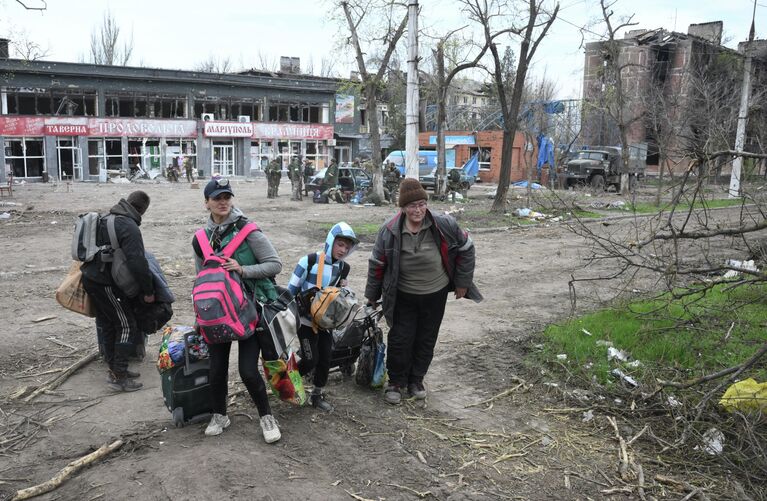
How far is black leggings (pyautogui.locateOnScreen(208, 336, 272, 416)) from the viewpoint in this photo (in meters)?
3.89

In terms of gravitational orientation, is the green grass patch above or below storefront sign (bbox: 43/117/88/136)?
below

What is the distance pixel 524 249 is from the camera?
13336 mm

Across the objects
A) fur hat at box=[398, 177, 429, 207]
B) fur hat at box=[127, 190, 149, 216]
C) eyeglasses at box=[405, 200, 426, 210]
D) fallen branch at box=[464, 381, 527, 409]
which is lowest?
fallen branch at box=[464, 381, 527, 409]

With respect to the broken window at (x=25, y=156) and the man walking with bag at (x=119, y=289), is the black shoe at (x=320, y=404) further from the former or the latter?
the broken window at (x=25, y=156)

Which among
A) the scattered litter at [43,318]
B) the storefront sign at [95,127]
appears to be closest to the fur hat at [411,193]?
the scattered litter at [43,318]

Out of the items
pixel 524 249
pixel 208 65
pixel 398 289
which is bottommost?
pixel 524 249

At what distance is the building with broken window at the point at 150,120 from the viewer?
36.9 m

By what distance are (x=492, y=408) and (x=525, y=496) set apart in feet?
4.35

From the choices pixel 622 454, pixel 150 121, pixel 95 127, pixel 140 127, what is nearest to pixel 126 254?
pixel 622 454

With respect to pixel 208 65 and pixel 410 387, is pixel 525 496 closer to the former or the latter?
pixel 410 387

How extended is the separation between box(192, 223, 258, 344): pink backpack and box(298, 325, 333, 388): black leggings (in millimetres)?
676

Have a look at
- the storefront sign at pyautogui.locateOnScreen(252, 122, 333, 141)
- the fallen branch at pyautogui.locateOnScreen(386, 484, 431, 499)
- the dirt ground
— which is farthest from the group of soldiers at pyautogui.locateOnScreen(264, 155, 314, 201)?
the storefront sign at pyautogui.locateOnScreen(252, 122, 333, 141)

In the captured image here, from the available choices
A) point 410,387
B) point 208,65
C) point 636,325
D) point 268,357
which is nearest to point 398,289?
point 410,387

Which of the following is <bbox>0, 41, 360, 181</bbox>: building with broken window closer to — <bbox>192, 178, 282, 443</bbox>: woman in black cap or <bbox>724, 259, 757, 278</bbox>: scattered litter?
<bbox>724, 259, 757, 278</bbox>: scattered litter
